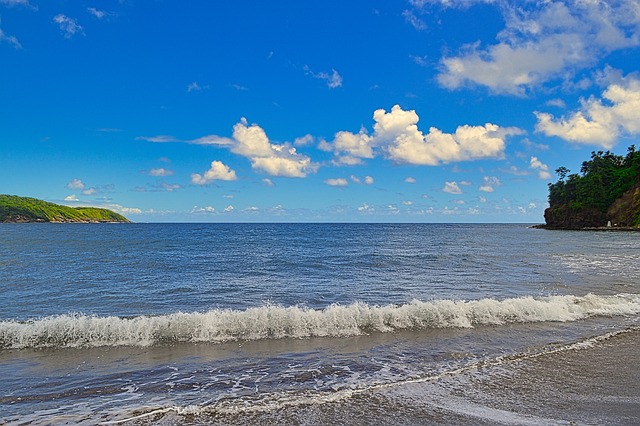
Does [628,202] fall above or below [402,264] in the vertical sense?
above

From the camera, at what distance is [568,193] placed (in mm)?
120000

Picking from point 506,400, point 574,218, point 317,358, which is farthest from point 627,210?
point 506,400

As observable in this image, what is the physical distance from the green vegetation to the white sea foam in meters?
Answer: 102

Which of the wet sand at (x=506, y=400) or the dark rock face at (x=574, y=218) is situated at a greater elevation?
the dark rock face at (x=574, y=218)

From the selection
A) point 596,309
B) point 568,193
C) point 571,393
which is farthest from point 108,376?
point 568,193

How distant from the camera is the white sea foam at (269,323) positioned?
34.4ft

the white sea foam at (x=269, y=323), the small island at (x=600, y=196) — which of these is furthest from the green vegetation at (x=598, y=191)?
Result: the white sea foam at (x=269, y=323)

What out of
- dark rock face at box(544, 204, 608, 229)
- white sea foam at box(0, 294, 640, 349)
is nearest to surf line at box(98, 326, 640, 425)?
white sea foam at box(0, 294, 640, 349)

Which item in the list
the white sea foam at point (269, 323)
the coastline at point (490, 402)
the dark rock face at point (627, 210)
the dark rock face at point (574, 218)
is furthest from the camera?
the dark rock face at point (574, 218)

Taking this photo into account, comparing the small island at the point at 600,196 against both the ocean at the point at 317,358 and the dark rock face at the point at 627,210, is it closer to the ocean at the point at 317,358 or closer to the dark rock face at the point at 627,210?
the dark rock face at the point at 627,210

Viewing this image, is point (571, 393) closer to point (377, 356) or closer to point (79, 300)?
point (377, 356)

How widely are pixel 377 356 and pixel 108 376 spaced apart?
528cm

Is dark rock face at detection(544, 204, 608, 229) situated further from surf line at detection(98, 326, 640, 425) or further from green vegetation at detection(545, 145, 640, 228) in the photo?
surf line at detection(98, 326, 640, 425)

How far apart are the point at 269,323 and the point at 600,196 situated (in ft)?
398
